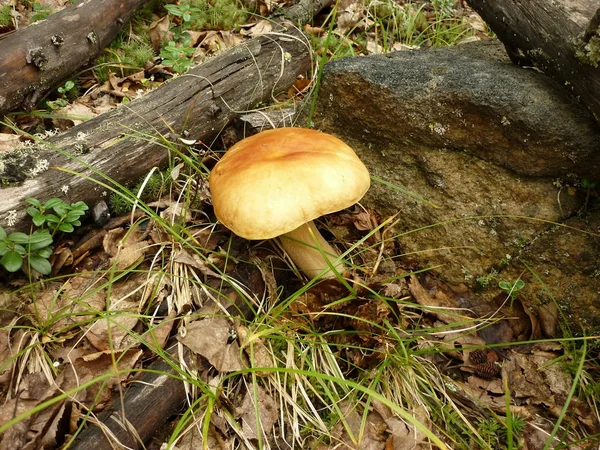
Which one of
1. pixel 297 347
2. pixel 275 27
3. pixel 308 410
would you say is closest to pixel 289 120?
pixel 275 27

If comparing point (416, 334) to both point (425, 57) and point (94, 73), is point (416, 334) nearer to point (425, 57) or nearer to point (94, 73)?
point (425, 57)

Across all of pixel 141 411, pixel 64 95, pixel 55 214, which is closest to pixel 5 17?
pixel 64 95

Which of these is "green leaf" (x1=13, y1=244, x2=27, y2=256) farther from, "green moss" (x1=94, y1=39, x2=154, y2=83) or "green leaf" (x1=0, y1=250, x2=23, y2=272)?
"green moss" (x1=94, y1=39, x2=154, y2=83)

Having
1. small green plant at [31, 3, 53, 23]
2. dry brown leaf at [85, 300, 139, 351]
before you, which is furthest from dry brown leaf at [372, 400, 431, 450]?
small green plant at [31, 3, 53, 23]

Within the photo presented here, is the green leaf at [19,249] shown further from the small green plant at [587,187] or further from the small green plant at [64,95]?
the small green plant at [587,187]

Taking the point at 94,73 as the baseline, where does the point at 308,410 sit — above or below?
below

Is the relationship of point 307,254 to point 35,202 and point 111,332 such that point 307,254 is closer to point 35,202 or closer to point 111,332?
point 111,332

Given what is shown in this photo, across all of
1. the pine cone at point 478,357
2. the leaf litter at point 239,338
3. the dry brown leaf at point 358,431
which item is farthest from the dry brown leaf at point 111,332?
the pine cone at point 478,357
